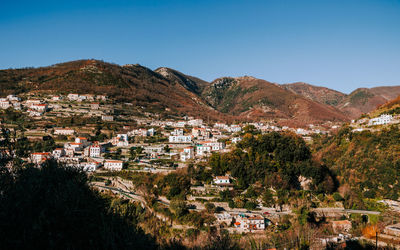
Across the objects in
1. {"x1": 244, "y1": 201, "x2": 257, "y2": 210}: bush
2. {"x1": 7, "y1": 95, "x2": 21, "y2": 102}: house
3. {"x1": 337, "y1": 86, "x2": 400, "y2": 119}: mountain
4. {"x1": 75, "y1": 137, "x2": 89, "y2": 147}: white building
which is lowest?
{"x1": 244, "y1": 201, "x2": 257, "y2": 210}: bush

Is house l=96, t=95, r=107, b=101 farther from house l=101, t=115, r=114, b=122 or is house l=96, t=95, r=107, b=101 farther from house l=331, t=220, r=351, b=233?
house l=331, t=220, r=351, b=233

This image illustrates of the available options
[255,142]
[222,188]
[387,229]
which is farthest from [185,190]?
[387,229]

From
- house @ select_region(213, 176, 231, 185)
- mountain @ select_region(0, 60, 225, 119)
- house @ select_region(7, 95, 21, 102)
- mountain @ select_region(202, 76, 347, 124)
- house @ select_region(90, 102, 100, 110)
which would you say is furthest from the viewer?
mountain @ select_region(202, 76, 347, 124)

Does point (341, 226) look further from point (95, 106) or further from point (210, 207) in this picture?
point (95, 106)

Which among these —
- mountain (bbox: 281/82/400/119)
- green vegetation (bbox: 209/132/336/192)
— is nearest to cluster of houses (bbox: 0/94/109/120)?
green vegetation (bbox: 209/132/336/192)

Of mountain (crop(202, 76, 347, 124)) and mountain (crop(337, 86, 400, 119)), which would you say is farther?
mountain (crop(337, 86, 400, 119))

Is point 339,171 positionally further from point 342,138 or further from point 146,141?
point 146,141
